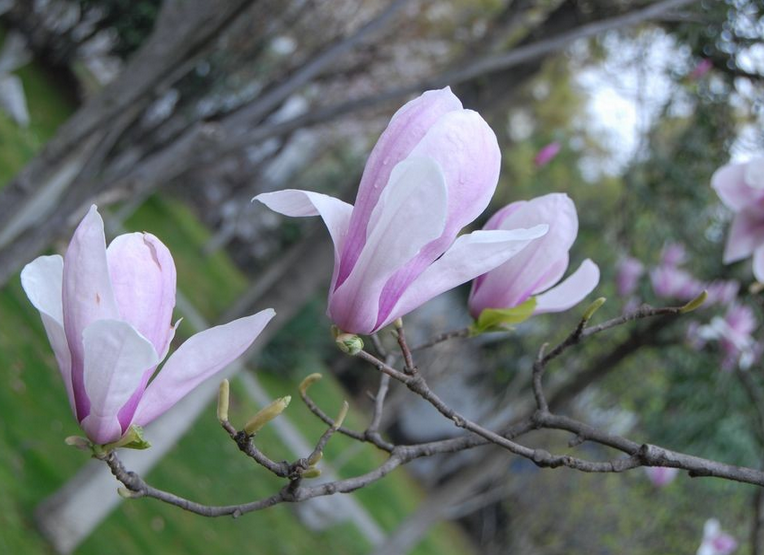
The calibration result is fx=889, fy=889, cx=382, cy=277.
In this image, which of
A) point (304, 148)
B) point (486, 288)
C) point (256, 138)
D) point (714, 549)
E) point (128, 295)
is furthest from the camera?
point (304, 148)

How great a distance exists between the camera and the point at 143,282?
2.83ft

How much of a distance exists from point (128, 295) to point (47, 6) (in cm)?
1313

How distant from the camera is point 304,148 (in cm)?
1877

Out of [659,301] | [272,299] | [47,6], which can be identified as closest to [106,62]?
[47,6]

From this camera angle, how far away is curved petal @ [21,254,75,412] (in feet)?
2.95

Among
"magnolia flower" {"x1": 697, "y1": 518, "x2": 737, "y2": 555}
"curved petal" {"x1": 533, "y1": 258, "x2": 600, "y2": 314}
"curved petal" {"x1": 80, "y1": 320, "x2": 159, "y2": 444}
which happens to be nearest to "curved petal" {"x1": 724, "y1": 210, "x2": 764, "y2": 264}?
"curved petal" {"x1": 533, "y1": 258, "x2": 600, "y2": 314}

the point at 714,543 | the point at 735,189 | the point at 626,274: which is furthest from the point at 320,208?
the point at 714,543

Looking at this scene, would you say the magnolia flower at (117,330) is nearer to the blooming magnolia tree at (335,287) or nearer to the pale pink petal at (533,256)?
the blooming magnolia tree at (335,287)

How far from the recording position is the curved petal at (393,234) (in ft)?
2.70

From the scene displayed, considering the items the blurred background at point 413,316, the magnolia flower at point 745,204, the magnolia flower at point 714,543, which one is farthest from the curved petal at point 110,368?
the magnolia flower at point 714,543

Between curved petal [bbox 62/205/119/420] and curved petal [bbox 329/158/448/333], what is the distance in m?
0.23

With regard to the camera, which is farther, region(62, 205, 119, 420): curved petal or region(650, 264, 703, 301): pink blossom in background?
region(650, 264, 703, 301): pink blossom in background

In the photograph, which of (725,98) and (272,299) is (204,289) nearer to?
(272,299)

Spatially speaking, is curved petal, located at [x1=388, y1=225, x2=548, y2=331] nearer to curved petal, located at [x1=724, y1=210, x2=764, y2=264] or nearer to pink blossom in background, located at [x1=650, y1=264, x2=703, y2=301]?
curved petal, located at [x1=724, y1=210, x2=764, y2=264]
